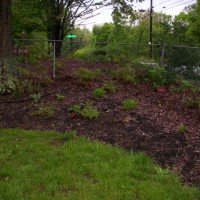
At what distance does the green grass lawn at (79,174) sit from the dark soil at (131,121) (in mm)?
342

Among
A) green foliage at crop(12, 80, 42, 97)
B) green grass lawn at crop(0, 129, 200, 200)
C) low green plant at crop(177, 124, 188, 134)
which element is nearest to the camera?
green grass lawn at crop(0, 129, 200, 200)

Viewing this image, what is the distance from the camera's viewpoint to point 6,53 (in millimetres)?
7859

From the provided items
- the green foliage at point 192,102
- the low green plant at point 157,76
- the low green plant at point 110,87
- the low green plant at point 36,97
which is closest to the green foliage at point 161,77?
the low green plant at point 157,76

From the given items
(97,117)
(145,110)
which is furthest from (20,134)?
(145,110)

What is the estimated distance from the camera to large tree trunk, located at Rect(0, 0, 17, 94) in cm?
777

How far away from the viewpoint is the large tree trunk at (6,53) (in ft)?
25.5

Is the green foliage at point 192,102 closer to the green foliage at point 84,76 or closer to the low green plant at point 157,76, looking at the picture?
the low green plant at point 157,76

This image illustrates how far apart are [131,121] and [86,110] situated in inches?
35.3

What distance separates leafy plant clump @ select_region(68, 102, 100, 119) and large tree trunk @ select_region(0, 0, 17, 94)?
2089 millimetres

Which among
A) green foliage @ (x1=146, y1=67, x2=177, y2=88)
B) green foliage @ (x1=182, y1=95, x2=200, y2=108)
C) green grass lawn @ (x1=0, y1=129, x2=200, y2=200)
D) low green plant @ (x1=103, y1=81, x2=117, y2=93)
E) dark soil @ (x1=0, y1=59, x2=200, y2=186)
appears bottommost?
green grass lawn @ (x1=0, y1=129, x2=200, y2=200)

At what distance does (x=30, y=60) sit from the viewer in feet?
37.1

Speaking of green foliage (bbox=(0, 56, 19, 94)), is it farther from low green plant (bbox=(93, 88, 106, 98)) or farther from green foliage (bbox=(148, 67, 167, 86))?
green foliage (bbox=(148, 67, 167, 86))

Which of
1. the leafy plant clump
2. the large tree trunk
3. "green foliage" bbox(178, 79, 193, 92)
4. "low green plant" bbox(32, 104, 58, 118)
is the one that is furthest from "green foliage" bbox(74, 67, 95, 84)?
"low green plant" bbox(32, 104, 58, 118)

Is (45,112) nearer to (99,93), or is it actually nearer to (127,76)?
(99,93)
